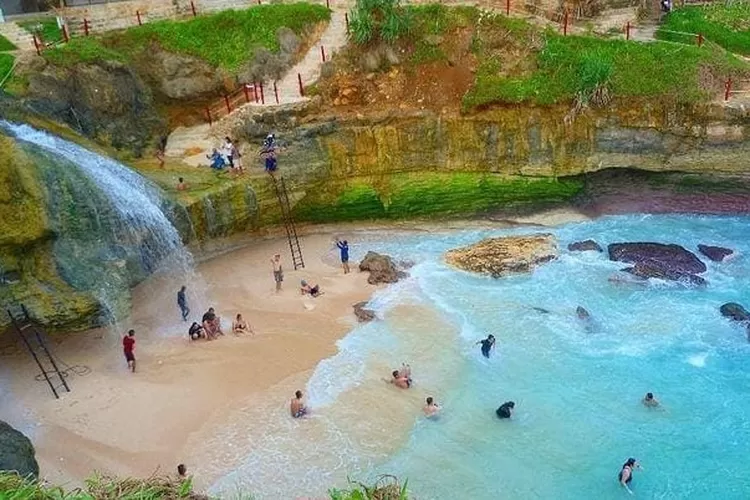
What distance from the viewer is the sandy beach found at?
17.7 m

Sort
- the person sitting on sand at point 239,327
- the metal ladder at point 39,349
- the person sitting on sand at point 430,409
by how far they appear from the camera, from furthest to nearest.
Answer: the person sitting on sand at point 239,327 < the metal ladder at point 39,349 < the person sitting on sand at point 430,409

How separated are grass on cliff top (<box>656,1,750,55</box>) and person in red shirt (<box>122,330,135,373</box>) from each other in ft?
78.6

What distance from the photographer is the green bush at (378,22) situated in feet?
96.6

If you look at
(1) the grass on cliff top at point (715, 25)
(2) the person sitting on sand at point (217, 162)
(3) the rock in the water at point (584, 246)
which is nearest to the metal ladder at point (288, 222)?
(2) the person sitting on sand at point (217, 162)

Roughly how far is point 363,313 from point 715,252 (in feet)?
40.2

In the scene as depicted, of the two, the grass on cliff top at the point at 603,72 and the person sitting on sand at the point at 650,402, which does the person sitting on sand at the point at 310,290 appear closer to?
the grass on cliff top at the point at 603,72

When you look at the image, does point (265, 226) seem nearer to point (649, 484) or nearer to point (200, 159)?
point (200, 159)

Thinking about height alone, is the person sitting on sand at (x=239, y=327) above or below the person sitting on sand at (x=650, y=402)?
above

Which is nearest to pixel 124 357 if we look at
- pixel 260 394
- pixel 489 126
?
pixel 260 394

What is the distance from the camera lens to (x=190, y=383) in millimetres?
19875

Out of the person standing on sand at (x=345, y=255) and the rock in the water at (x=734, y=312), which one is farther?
the person standing on sand at (x=345, y=255)

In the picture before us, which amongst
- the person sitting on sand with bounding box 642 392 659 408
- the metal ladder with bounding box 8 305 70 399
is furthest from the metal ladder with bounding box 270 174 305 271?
the person sitting on sand with bounding box 642 392 659 408

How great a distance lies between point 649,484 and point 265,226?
1542 cm

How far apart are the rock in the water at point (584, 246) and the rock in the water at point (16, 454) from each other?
1773 centimetres
